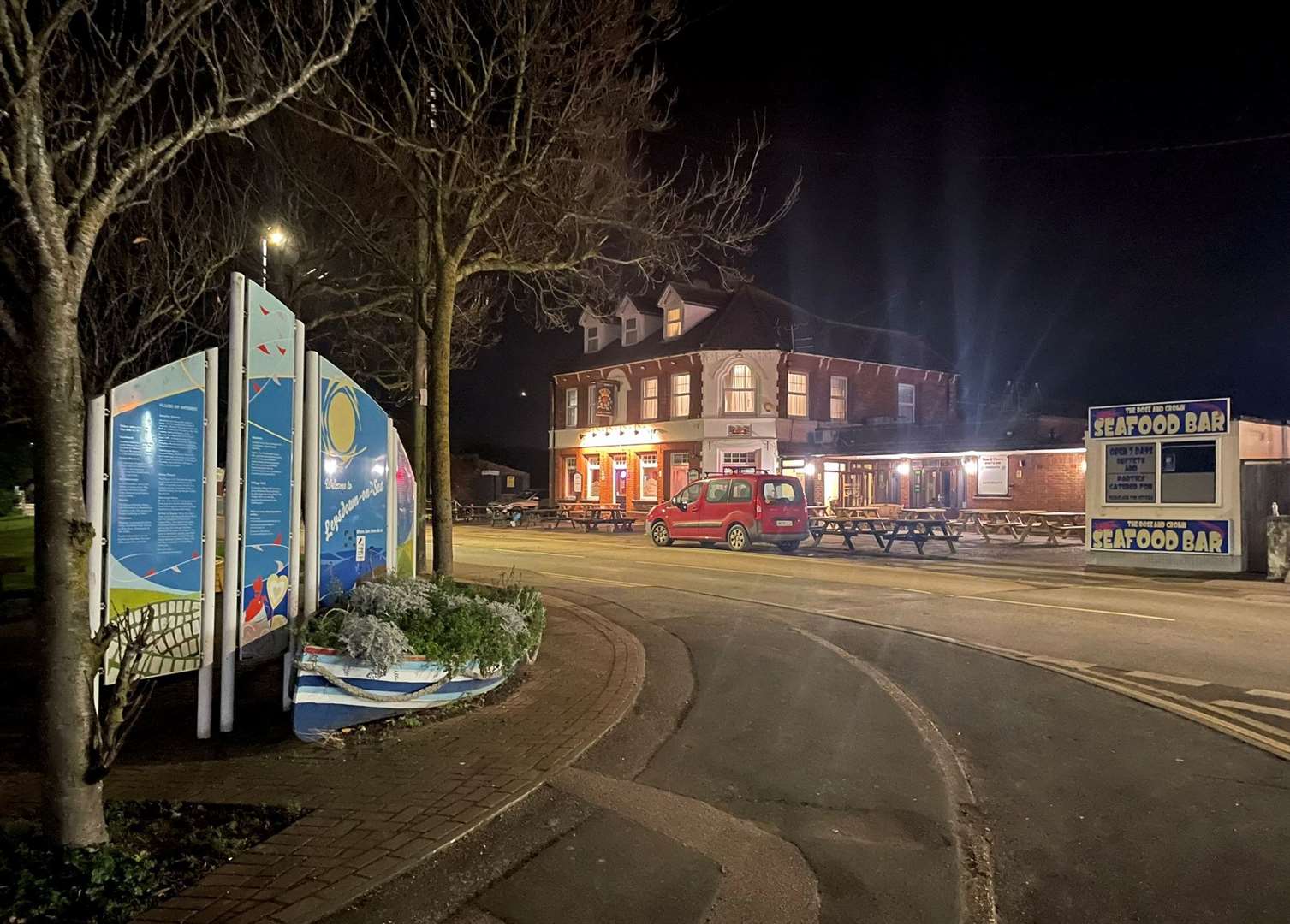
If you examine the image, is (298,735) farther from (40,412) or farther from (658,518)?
(658,518)

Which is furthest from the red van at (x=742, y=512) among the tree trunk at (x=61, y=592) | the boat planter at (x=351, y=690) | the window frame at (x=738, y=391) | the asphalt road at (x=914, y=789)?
the tree trunk at (x=61, y=592)

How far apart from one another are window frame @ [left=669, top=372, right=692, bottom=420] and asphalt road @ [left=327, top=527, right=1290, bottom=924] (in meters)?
27.6

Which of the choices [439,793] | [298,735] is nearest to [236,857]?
[439,793]

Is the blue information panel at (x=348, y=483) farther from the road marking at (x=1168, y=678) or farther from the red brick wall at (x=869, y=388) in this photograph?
the red brick wall at (x=869, y=388)

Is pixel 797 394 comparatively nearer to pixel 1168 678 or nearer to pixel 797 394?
pixel 797 394

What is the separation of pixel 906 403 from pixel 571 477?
16.7 m

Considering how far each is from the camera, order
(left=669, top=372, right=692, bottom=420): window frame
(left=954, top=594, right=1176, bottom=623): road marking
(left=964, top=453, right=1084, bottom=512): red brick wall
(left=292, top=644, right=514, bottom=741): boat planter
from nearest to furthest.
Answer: (left=292, top=644, right=514, bottom=741): boat planter → (left=954, top=594, right=1176, bottom=623): road marking → (left=964, top=453, right=1084, bottom=512): red brick wall → (left=669, top=372, right=692, bottom=420): window frame

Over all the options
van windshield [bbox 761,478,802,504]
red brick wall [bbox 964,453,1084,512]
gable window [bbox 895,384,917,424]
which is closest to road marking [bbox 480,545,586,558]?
van windshield [bbox 761,478,802,504]

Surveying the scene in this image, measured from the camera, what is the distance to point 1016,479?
99.0 feet

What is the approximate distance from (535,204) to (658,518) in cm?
1448

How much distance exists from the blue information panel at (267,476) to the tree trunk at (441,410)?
383 centimetres

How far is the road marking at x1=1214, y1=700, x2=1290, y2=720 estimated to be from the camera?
713 cm

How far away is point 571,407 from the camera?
45594mm

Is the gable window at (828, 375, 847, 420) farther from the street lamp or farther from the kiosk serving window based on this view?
the street lamp
